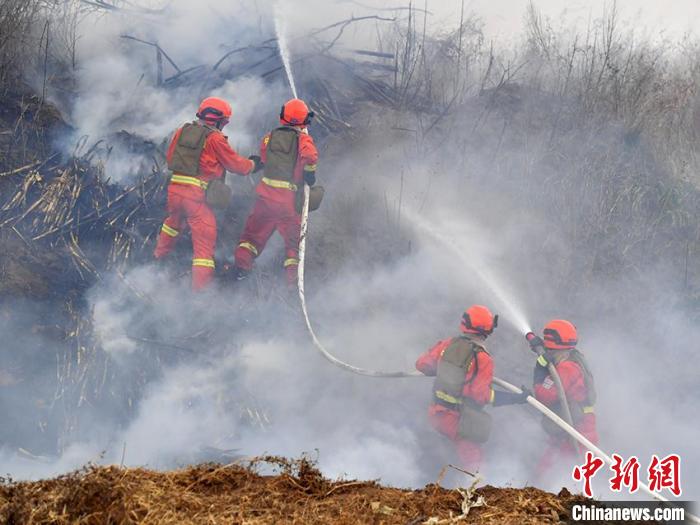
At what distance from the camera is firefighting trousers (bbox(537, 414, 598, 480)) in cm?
754

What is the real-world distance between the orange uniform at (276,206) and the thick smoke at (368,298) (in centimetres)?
43

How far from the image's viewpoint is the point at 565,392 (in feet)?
24.9

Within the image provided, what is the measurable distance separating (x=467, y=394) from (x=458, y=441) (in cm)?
46

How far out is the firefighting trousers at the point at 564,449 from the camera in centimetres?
754

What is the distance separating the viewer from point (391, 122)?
11.2m

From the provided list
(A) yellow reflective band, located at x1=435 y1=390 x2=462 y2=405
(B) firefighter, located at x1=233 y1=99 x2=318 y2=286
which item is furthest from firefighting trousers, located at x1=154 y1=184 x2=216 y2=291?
(A) yellow reflective band, located at x1=435 y1=390 x2=462 y2=405

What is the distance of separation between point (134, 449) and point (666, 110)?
9130 mm

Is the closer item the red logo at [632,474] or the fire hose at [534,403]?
the red logo at [632,474]

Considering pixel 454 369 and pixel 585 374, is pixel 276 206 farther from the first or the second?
pixel 585 374

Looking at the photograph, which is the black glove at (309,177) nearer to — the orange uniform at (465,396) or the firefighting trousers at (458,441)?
the orange uniform at (465,396)

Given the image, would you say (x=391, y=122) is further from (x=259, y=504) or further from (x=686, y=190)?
(x=259, y=504)

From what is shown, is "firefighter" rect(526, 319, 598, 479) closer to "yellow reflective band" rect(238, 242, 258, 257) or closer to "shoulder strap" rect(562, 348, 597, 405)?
"shoulder strap" rect(562, 348, 597, 405)

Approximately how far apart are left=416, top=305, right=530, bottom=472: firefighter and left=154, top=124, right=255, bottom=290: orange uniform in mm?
2720

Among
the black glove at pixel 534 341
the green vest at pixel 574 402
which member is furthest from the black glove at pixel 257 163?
the green vest at pixel 574 402
